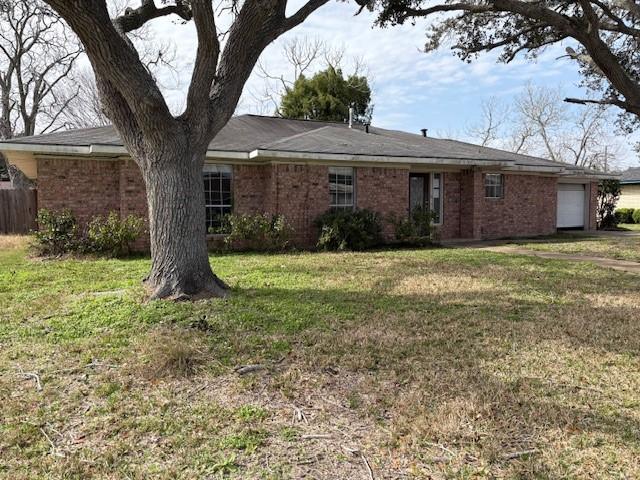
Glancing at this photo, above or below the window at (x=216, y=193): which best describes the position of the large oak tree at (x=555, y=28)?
above

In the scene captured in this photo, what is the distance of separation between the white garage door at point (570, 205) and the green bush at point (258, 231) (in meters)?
13.2

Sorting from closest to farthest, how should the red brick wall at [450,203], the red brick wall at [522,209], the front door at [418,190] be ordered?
the front door at [418,190], the red brick wall at [450,203], the red brick wall at [522,209]

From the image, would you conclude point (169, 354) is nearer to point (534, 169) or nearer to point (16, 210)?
point (534, 169)

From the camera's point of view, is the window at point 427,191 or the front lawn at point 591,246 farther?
the window at point 427,191

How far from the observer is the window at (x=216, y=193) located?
12625 millimetres

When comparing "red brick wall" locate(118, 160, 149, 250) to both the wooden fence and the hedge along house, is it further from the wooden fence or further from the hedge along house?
the wooden fence

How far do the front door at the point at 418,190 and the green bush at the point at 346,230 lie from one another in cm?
308

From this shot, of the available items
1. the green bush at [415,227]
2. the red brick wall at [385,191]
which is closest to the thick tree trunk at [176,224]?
the red brick wall at [385,191]

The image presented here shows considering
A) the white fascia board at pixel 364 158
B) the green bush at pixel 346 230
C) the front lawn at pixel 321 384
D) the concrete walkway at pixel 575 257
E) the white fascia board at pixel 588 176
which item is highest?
the white fascia board at pixel 364 158

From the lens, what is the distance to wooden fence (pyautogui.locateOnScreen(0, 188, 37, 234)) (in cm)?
A: 1895

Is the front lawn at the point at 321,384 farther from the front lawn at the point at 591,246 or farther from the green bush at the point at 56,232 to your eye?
the front lawn at the point at 591,246

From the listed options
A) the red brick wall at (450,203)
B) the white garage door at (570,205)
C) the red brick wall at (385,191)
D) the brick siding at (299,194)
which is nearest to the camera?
the brick siding at (299,194)

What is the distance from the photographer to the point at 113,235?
10977mm

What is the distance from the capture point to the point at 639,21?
490 inches
